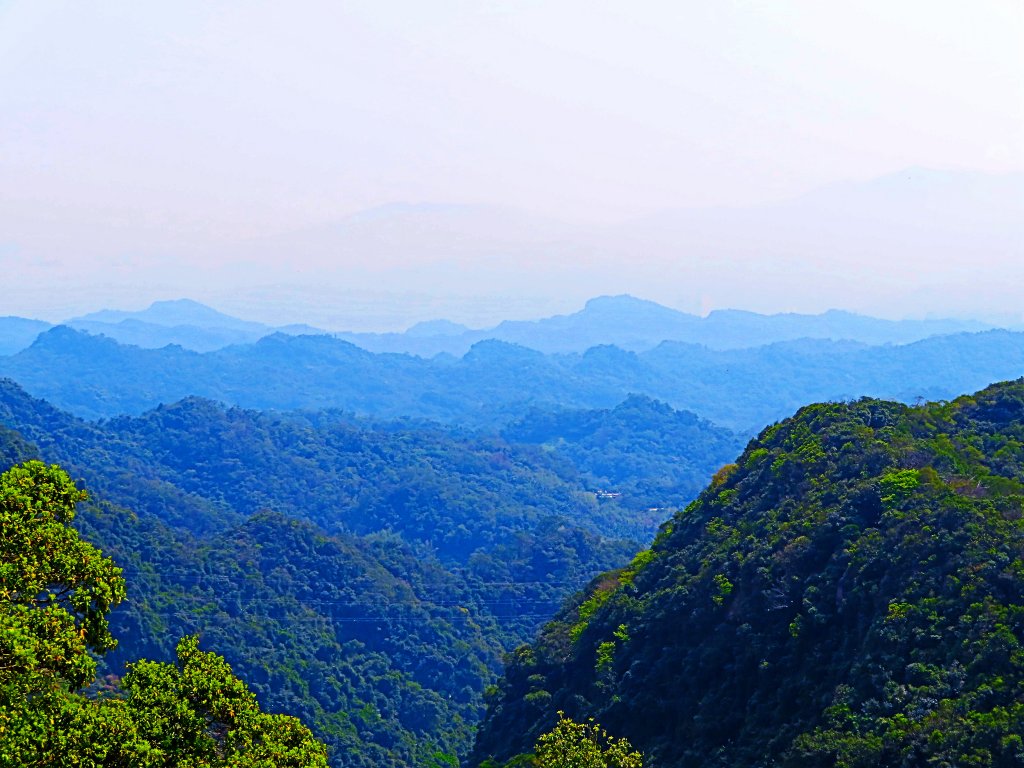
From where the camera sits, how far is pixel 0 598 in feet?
41.9

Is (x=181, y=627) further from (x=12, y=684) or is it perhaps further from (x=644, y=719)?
(x=12, y=684)

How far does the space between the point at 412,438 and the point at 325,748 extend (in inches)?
6845

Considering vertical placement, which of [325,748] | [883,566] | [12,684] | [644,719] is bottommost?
[644,719]

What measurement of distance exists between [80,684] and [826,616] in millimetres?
23713

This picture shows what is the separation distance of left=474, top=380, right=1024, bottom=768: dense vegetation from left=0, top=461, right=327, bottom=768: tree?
52.1 feet

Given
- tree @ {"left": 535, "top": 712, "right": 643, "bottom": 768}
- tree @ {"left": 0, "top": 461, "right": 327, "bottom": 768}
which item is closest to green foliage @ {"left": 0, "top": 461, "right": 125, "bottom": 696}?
tree @ {"left": 0, "top": 461, "right": 327, "bottom": 768}

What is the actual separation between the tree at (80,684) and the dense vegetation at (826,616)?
15877mm

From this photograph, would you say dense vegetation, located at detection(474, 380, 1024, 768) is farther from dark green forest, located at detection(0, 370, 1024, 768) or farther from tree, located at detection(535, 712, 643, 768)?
tree, located at detection(535, 712, 643, 768)

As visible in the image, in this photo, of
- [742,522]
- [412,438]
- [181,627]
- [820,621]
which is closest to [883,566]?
[820,621]

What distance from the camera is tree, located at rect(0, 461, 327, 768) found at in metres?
11.9

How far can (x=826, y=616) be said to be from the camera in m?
31.2

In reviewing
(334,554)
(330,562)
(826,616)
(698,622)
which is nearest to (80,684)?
(826,616)

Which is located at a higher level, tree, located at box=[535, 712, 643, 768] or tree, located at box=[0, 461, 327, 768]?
tree, located at box=[0, 461, 327, 768]

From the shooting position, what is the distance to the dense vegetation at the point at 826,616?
2531 centimetres
